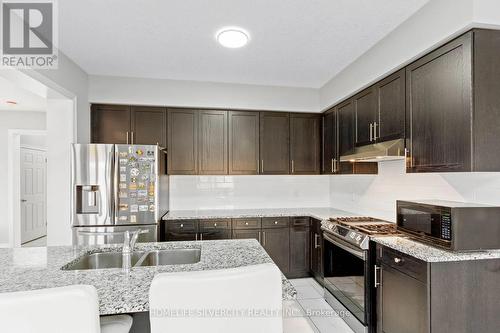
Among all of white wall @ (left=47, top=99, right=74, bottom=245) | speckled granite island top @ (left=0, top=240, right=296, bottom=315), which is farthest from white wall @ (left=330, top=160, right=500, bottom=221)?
white wall @ (left=47, top=99, right=74, bottom=245)

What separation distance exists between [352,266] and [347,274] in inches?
5.6

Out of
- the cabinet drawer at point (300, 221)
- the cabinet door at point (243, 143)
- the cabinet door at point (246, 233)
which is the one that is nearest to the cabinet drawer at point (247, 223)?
the cabinet door at point (246, 233)

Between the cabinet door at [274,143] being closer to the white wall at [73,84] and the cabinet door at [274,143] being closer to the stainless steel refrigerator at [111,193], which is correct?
the stainless steel refrigerator at [111,193]

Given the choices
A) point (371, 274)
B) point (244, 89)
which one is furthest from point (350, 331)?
point (244, 89)

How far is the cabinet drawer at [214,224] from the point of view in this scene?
342 centimetres

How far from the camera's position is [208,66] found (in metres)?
3.18

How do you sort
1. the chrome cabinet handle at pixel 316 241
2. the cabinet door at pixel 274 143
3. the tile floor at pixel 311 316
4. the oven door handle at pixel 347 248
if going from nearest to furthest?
the oven door handle at pixel 347 248 → the tile floor at pixel 311 316 → the chrome cabinet handle at pixel 316 241 → the cabinet door at pixel 274 143

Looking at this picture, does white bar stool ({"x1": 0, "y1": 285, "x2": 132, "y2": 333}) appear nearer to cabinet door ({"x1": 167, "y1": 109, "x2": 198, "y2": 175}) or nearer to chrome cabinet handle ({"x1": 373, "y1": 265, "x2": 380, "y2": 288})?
chrome cabinet handle ({"x1": 373, "y1": 265, "x2": 380, "y2": 288})

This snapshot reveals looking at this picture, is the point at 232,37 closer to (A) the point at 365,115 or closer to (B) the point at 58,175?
(A) the point at 365,115

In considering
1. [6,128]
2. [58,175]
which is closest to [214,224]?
[58,175]

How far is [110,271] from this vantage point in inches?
58.4

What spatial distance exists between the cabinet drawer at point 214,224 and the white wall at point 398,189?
65.2 inches

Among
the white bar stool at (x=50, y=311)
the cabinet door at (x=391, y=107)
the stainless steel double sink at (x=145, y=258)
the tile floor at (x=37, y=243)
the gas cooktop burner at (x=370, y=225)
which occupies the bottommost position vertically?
the tile floor at (x=37, y=243)

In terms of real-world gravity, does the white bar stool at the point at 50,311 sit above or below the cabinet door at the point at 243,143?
below
